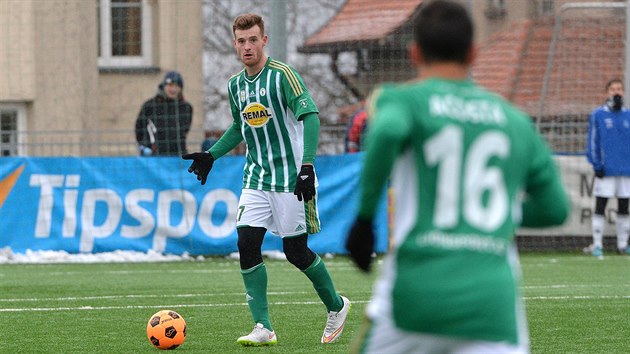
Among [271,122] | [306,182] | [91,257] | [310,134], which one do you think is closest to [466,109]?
[306,182]

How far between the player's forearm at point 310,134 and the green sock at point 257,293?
29.0 inches

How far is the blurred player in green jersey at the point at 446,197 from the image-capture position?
376 centimetres

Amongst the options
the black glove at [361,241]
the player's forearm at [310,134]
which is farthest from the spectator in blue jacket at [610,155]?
the black glove at [361,241]

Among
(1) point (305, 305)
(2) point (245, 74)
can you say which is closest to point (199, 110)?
(1) point (305, 305)

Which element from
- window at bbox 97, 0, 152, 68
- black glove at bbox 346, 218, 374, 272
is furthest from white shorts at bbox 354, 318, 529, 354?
window at bbox 97, 0, 152, 68

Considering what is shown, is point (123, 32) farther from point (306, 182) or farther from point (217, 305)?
point (306, 182)

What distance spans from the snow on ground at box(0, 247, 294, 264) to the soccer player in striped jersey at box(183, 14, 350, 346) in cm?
736

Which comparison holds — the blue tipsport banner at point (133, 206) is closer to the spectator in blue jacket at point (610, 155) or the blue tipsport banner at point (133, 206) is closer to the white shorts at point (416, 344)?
the spectator in blue jacket at point (610, 155)

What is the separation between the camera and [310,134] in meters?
7.88

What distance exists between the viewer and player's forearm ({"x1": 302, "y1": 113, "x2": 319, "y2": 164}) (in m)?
7.78

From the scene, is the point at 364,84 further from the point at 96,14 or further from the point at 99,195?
the point at 99,195

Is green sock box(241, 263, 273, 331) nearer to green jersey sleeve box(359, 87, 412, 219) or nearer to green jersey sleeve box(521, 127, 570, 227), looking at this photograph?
green jersey sleeve box(521, 127, 570, 227)

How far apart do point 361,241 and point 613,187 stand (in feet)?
41.3

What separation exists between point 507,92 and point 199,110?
502 cm
